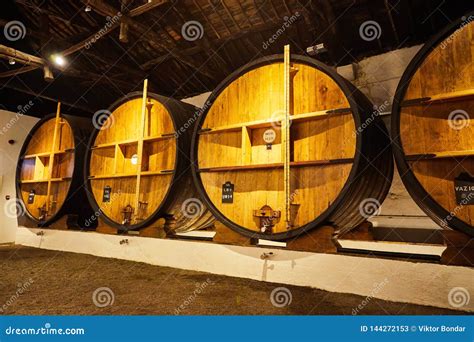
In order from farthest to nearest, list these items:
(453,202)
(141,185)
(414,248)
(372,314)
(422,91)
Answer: (141,185) → (414,248) → (422,91) → (453,202) → (372,314)

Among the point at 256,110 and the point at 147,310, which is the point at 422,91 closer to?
the point at 256,110

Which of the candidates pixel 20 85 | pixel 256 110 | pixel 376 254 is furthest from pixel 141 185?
pixel 20 85

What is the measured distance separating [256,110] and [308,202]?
3.46 ft

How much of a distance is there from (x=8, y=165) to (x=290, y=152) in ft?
19.3

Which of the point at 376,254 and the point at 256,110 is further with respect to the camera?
the point at 256,110

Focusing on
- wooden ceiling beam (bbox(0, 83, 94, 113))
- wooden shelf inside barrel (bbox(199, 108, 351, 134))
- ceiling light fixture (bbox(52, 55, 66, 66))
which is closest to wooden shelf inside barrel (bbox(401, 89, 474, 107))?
wooden shelf inside barrel (bbox(199, 108, 351, 134))

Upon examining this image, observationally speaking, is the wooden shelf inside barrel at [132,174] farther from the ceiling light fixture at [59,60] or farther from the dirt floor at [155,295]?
the ceiling light fixture at [59,60]

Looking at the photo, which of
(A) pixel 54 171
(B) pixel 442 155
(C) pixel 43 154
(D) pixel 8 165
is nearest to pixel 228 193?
(B) pixel 442 155

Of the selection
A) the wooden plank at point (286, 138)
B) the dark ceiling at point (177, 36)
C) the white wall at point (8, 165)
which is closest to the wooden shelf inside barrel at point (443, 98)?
the wooden plank at point (286, 138)

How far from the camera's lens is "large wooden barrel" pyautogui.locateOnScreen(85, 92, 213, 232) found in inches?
143

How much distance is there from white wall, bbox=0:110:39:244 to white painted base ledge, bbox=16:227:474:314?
3.30m

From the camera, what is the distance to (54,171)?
5117mm

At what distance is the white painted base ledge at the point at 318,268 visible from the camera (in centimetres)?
207

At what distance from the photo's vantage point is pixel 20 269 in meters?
3.32
